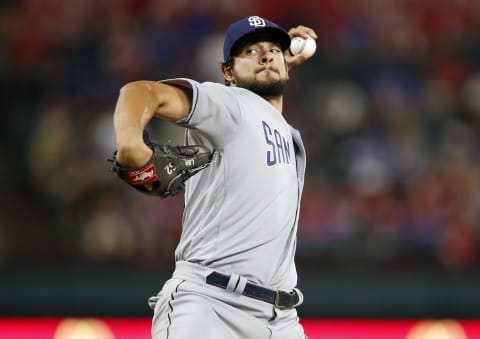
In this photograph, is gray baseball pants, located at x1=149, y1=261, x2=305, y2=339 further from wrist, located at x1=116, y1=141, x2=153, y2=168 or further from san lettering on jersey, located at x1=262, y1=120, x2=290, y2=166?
wrist, located at x1=116, y1=141, x2=153, y2=168

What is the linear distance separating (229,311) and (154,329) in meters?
0.27

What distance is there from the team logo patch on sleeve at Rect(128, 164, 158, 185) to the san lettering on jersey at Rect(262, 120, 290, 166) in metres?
0.66

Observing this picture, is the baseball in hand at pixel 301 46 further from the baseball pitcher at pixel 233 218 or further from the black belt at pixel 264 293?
the black belt at pixel 264 293

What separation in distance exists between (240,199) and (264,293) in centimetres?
33

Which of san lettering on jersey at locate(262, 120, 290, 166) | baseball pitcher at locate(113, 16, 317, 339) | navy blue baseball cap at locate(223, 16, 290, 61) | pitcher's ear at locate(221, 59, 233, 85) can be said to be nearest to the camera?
baseball pitcher at locate(113, 16, 317, 339)

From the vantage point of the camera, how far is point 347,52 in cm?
888

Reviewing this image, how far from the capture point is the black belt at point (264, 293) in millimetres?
3074

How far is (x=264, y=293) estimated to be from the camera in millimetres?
3131

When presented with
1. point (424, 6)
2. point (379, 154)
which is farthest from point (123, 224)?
point (424, 6)

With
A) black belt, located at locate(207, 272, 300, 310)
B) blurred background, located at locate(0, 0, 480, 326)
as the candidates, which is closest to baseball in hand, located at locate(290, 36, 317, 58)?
black belt, located at locate(207, 272, 300, 310)

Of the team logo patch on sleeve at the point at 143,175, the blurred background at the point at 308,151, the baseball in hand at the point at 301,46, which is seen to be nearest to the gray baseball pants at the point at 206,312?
the team logo patch on sleeve at the point at 143,175

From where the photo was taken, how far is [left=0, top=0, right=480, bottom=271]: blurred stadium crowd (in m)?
7.34

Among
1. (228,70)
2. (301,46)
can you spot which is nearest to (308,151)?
(301,46)

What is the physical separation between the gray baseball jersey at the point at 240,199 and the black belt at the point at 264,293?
1.2 inches
